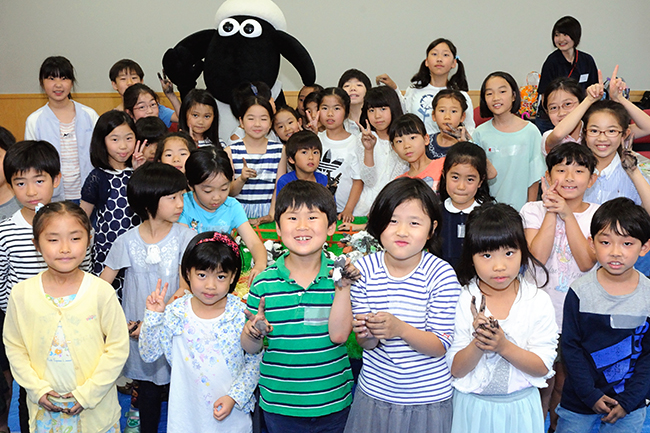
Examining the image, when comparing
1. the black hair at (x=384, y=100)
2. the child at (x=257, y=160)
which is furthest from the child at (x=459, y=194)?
the child at (x=257, y=160)

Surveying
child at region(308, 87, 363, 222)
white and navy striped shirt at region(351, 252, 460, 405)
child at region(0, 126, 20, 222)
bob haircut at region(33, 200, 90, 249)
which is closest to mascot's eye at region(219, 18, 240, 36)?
child at region(308, 87, 363, 222)

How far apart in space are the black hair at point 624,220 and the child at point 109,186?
1829 mm

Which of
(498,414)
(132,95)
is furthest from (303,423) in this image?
(132,95)

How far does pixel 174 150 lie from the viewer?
276cm

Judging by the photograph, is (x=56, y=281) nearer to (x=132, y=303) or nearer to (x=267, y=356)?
(x=132, y=303)

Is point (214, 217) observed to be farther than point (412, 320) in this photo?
Yes

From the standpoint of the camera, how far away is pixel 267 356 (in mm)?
1758

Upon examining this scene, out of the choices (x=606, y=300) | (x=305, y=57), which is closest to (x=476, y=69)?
(x=305, y=57)

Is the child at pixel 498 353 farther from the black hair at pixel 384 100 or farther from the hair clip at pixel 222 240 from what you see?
the black hair at pixel 384 100

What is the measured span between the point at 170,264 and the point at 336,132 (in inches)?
62.8

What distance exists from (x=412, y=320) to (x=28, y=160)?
5.36 ft

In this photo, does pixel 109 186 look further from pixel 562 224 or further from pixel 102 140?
pixel 562 224

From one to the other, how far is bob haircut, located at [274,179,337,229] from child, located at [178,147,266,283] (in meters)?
0.67

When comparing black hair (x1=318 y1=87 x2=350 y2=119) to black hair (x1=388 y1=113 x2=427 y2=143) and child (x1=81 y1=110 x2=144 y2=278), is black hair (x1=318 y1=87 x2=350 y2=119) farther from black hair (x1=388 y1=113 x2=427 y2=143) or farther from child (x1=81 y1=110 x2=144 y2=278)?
child (x1=81 y1=110 x2=144 y2=278)
